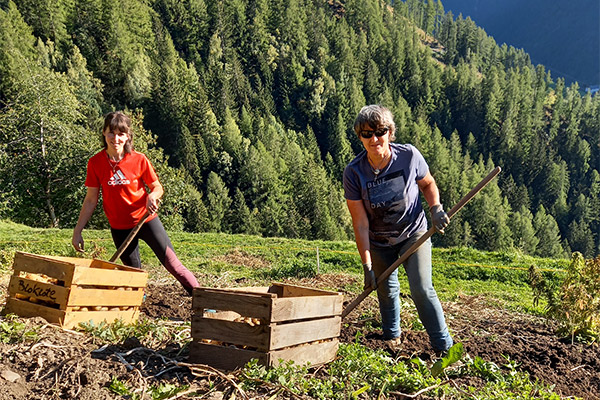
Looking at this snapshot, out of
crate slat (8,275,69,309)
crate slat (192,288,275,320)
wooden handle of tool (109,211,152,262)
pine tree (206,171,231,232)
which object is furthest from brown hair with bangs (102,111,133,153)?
pine tree (206,171,231,232)

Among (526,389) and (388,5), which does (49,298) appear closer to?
(526,389)

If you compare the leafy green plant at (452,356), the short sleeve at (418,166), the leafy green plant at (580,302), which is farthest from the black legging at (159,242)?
the leafy green plant at (580,302)

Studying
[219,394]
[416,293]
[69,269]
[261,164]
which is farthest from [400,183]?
[261,164]

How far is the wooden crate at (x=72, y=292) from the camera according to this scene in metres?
4.23

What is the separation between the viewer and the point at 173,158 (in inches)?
3332

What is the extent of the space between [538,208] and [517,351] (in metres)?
118

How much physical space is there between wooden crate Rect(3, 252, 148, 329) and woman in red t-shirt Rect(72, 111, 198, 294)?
1.85 ft

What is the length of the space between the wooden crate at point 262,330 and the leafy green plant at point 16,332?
1168 millimetres

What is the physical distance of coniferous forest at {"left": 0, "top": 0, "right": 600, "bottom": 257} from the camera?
78.1m

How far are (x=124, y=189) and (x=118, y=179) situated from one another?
11cm

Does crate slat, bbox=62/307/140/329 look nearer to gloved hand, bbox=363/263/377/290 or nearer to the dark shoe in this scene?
gloved hand, bbox=363/263/377/290

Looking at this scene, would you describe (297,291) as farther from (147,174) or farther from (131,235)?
(147,174)

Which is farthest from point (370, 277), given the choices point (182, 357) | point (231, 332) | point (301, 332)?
point (182, 357)

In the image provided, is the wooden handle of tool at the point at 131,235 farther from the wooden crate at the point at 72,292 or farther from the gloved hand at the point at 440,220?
the gloved hand at the point at 440,220
